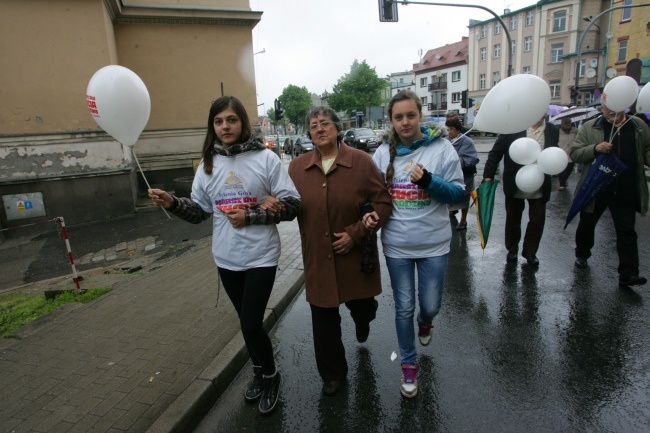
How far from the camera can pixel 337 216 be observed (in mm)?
2637

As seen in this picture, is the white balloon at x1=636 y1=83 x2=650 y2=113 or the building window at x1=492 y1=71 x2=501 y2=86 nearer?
the white balloon at x1=636 y1=83 x2=650 y2=113

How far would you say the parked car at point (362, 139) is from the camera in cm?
2753

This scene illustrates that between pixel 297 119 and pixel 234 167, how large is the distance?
8514 cm

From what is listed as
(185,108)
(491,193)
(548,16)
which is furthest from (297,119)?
(491,193)

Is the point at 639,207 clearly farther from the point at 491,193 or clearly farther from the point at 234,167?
the point at 234,167

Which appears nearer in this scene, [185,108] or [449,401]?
[449,401]

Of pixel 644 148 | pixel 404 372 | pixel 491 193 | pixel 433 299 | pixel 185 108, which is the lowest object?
pixel 404 372

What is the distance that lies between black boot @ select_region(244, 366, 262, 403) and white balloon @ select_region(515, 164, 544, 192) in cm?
351

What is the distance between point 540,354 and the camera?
3209mm

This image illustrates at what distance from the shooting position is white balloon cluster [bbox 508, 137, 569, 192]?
4340 mm

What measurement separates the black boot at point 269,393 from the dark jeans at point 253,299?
140 millimetres

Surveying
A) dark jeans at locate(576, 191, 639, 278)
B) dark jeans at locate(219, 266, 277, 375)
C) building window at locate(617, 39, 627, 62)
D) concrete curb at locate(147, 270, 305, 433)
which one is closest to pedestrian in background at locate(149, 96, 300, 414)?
dark jeans at locate(219, 266, 277, 375)

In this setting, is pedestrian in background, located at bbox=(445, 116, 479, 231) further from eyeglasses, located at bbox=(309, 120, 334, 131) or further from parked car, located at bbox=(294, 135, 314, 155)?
parked car, located at bbox=(294, 135, 314, 155)

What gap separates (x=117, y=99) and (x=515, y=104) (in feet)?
9.90
